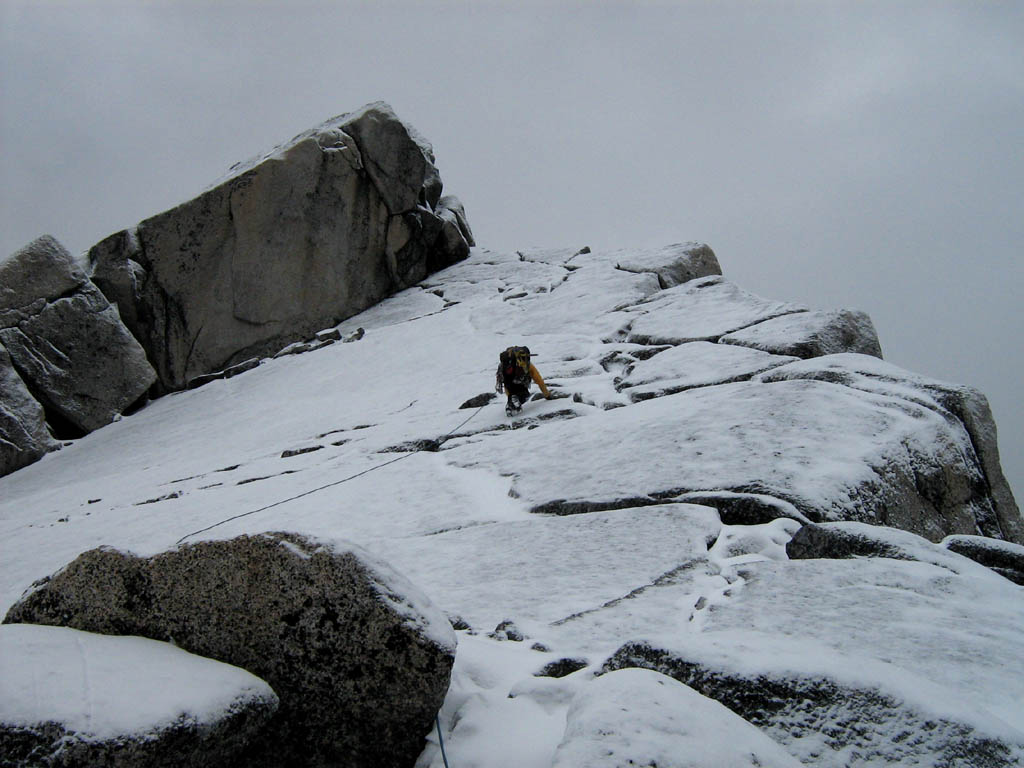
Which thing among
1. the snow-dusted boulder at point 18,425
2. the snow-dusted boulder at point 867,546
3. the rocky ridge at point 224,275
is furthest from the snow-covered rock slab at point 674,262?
the snow-dusted boulder at point 18,425

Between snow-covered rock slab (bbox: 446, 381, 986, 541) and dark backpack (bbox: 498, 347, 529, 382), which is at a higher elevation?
dark backpack (bbox: 498, 347, 529, 382)

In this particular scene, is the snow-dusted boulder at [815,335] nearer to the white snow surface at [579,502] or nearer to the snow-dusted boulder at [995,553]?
the white snow surface at [579,502]

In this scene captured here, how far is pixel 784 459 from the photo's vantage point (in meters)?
7.03

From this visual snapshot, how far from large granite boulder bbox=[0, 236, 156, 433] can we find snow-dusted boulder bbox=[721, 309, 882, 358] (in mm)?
18836

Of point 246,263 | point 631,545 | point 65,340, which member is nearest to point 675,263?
point 246,263

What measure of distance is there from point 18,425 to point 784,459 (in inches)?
790

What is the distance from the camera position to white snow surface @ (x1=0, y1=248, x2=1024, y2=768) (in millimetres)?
3795

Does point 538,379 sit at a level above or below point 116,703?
below

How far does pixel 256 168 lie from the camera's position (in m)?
25.5

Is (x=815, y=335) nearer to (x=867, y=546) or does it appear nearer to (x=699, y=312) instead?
(x=699, y=312)

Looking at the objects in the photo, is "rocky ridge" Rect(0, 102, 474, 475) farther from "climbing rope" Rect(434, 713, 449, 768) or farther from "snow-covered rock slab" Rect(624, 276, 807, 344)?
"climbing rope" Rect(434, 713, 449, 768)

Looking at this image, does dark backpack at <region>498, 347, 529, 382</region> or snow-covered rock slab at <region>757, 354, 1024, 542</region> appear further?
dark backpack at <region>498, 347, 529, 382</region>

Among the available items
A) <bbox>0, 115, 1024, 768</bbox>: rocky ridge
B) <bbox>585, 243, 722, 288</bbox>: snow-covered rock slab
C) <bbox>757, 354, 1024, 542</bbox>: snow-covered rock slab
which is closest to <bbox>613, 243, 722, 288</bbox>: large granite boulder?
<bbox>585, 243, 722, 288</bbox>: snow-covered rock slab

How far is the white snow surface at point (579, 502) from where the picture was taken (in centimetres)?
379
